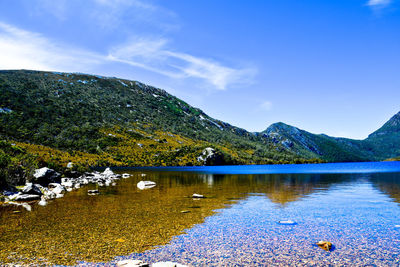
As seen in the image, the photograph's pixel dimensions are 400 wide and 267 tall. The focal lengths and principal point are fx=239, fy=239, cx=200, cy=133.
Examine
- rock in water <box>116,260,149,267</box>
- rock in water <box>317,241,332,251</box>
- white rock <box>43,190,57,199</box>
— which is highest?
rock in water <box>116,260,149,267</box>

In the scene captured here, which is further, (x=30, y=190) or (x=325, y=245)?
(x=30, y=190)

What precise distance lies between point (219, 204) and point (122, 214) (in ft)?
38.1

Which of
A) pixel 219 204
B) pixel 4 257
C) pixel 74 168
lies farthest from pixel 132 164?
pixel 4 257

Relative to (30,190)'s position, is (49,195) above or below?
below

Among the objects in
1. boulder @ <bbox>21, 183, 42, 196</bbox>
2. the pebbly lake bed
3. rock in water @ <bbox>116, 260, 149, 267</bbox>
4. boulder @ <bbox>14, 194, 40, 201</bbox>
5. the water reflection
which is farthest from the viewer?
boulder @ <bbox>21, 183, 42, 196</bbox>

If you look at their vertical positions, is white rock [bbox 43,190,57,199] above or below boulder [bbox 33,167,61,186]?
below

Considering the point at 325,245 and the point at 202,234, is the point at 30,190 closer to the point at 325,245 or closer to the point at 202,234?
the point at 202,234

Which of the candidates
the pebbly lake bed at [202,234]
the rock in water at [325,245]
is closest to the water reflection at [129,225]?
the pebbly lake bed at [202,234]

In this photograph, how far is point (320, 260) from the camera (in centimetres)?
1253

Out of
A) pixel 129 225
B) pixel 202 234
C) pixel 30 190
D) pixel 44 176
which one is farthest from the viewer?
pixel 44 176

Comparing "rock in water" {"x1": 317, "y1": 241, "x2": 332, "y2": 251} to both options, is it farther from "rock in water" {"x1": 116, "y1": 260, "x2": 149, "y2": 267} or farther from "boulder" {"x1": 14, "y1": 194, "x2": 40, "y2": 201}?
"boulder" {"x1": 14, "y1": 194, "x2": 40, "y2": 201}

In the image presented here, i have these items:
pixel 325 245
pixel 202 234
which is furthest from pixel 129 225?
pixel 325 245

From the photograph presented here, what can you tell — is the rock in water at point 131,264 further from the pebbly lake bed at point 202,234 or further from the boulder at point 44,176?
the boulder at point 44,176

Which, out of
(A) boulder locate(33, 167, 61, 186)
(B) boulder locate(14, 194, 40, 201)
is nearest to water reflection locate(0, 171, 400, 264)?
(B) boulder locate(14, 194, 40, 201)
